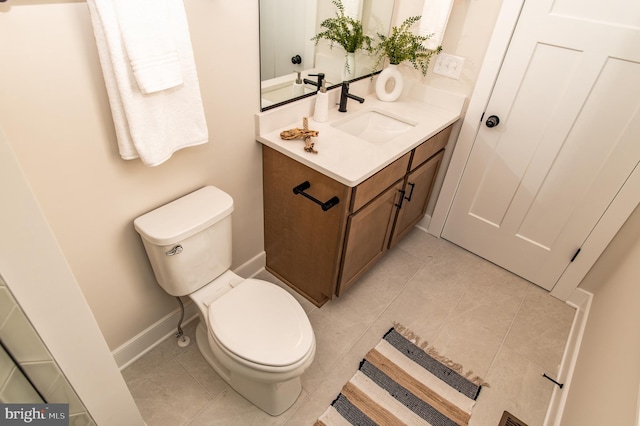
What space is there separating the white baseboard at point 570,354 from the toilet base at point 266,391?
1107 mm

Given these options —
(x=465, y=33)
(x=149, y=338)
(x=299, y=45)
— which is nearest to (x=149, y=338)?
(x=149, y=338)

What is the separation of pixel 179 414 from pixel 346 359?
765mm

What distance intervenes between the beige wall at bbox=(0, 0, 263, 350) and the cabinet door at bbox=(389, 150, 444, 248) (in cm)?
82

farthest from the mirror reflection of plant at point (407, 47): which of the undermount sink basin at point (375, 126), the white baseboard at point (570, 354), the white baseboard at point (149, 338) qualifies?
the white baseboard at point (149, 338)

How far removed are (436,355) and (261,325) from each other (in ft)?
3.13

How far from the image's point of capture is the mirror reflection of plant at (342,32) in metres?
1.82

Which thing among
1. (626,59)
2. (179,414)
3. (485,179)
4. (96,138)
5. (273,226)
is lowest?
(179,414)

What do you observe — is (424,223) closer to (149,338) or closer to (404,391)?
(404,391)

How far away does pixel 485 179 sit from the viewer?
214 cm

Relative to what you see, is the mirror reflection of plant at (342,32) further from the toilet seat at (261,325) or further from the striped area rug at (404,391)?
the striped area rug at (404,391)

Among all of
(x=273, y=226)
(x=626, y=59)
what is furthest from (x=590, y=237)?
(x=273, y=226)

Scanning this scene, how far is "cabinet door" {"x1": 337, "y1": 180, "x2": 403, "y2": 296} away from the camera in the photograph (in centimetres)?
165

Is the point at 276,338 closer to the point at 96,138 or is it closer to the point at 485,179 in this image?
the point at 96,138

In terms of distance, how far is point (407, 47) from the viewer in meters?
1.97
